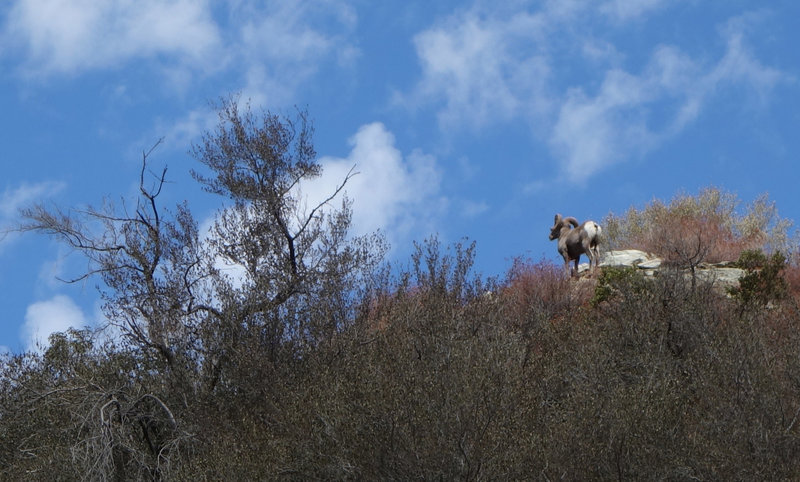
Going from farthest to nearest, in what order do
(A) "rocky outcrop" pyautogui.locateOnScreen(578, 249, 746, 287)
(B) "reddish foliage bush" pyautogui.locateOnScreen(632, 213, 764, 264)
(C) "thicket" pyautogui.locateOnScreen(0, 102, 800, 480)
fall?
(B) "reddish foliage bush" pyautogui.locateOnScreen(632, 213, 764, 264), (A) "rocky outcrop" pyautogui.locateOnScreen(578, 249, 746, 287), (C) "thicket" pyautogui.locateOnScreen(0, 102, 800, 480)

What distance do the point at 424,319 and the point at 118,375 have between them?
6.40 metres

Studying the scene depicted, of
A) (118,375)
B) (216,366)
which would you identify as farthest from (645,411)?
(118,375)

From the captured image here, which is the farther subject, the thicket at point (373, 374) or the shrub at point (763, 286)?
the shrub at point (763, 286)

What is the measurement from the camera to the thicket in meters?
15.4

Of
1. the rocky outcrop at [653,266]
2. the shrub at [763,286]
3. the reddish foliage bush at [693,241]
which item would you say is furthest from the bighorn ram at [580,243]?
the shrub at [763,286]

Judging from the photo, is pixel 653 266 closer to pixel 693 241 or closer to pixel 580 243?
pixel 693 241

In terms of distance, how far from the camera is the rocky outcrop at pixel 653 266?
27.5 meters

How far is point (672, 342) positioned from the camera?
2081 cm

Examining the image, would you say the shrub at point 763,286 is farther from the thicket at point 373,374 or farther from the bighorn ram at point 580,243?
the bighorn ram at point 580,243

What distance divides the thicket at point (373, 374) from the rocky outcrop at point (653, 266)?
1821mm

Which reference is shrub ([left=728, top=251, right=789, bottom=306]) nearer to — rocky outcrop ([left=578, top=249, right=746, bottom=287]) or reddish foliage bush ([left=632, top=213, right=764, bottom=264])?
rocky outcrop ([left=578, top=249, right=746, bottom=287])

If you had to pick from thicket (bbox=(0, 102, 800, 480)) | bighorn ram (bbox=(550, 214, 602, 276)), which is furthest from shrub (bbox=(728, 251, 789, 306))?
bighorn ram (bbox=(550, 214, 602, 276))

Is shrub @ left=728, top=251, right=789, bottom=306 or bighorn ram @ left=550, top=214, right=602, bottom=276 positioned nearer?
shrub @ left=728, top=251, right=789, bottom=306

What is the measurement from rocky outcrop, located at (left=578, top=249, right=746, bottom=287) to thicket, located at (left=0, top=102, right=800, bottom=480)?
1821 mm
